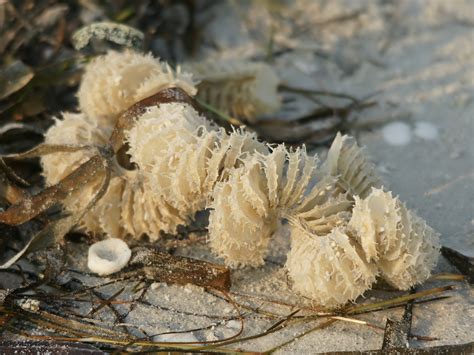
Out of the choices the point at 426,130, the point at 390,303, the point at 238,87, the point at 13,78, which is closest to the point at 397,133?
the point at 426,130

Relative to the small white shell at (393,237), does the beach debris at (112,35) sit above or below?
above

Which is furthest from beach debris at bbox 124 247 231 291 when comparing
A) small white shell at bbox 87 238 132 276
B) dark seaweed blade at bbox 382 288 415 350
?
dark seaweed blade at bbox 382 288 415 350

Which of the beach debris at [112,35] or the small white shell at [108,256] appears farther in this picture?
the beach debris at [112,35]

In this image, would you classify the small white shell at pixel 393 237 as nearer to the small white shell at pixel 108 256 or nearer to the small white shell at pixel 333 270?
the small white shell at pixel 333 270

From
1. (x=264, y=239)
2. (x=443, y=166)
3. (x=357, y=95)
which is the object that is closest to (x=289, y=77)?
(x=357, y=95)

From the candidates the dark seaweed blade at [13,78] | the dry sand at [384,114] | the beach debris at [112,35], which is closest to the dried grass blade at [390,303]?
the dry sand at [384,114]

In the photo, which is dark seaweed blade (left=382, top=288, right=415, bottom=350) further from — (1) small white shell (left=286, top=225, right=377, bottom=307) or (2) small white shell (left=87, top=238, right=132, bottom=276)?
(2) small white shell (left=87, top=238, right=132, bottom=276)
